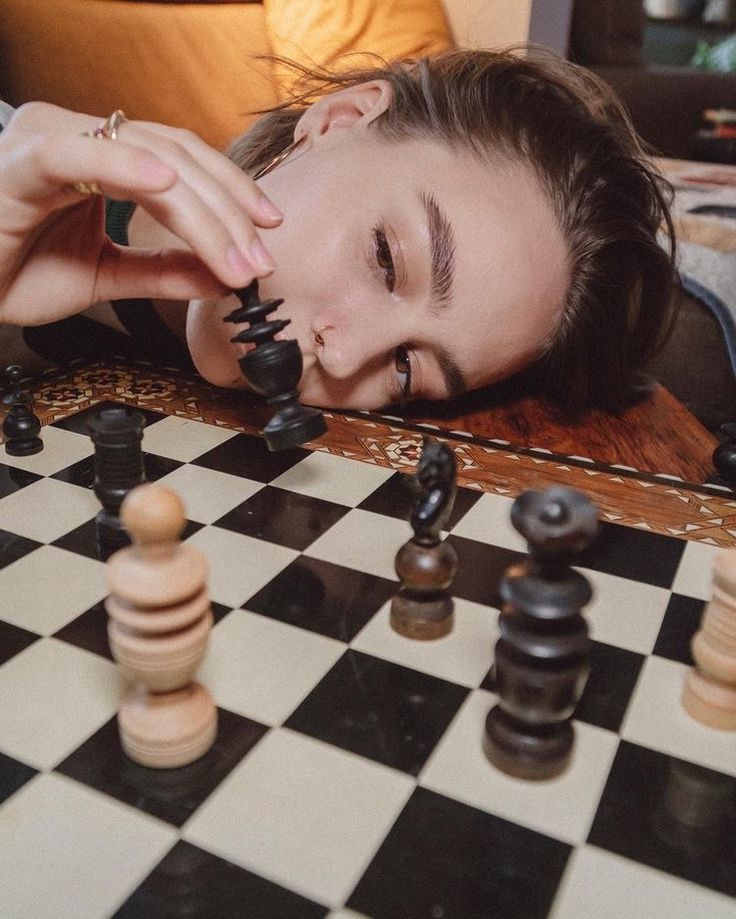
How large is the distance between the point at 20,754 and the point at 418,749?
0.37 metres

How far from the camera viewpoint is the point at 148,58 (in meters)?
2.49

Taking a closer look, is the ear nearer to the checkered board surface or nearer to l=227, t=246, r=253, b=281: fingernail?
l=227, t=246, r=253, b=281: fingernail

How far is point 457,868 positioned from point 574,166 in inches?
47.9

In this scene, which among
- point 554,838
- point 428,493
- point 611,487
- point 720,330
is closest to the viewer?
point 554,838

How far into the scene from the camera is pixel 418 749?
0.74 meters

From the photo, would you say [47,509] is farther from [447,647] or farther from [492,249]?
[492,249]

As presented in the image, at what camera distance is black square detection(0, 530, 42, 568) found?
1011 millimetres

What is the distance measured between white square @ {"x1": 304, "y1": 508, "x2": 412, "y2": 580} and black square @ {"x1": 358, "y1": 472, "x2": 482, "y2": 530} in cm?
2

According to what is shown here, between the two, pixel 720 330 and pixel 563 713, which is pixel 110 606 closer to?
pixel 563 713

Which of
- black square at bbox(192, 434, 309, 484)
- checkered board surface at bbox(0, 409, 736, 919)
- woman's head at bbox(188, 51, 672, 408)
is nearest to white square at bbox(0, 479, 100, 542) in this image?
checkered board surface at bbox(0, 409, 736, 919)

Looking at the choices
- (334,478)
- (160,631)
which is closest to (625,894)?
(160,631)

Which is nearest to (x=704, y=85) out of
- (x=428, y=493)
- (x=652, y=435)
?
(x=652, y=435)

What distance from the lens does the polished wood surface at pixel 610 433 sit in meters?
1.40

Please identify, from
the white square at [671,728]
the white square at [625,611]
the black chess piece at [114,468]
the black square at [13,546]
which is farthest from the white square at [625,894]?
the black square at [13,546]
